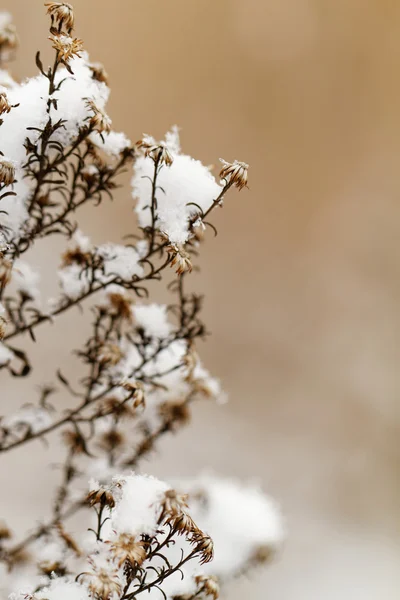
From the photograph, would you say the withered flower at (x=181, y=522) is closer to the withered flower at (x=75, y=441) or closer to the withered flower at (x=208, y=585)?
the withered flower at (x=208, y=585)

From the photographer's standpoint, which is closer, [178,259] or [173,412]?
[178,259]

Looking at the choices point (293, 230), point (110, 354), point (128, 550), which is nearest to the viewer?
point (128, 550)

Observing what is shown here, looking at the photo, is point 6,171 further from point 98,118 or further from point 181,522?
point 181,522

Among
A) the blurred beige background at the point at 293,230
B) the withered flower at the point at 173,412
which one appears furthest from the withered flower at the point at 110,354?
the blurred beige background at the point at 293,230

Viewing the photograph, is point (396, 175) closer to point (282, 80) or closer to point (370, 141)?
point (370, 141)

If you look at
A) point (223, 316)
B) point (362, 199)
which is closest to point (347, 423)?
point (223, 316)

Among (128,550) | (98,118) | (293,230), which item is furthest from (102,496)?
(293,230)

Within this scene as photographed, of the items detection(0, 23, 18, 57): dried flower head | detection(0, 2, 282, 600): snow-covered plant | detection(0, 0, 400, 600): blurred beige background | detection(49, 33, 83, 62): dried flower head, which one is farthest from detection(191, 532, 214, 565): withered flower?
detection(0, 0, 400, 600): blurred beige background
